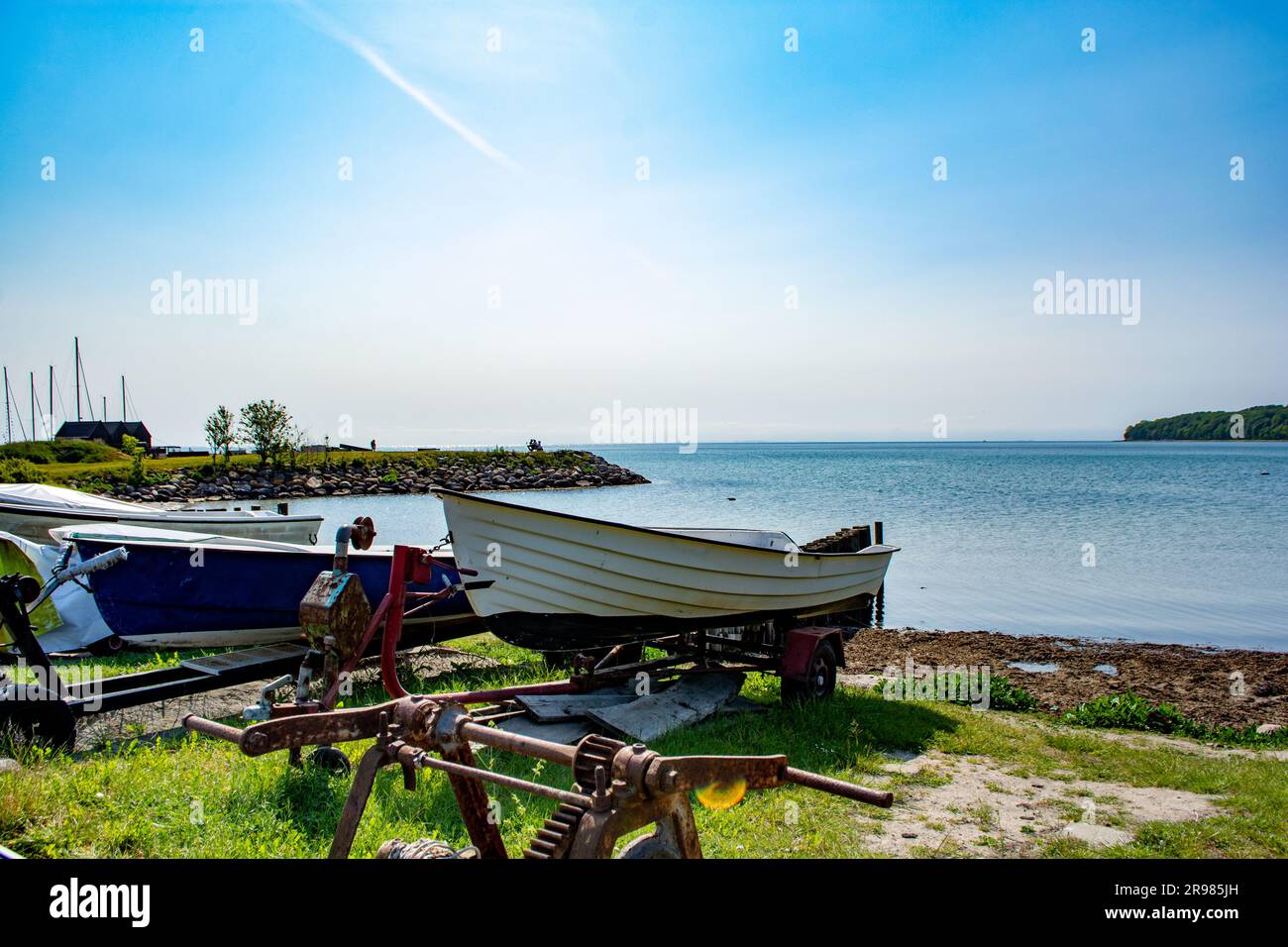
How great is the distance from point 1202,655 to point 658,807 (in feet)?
45.9

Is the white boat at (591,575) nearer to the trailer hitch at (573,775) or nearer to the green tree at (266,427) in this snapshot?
the trailer hitch at (573,775)

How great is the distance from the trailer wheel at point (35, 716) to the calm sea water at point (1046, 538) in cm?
1421

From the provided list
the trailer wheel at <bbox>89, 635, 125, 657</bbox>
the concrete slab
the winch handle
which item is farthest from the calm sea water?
the winch handle

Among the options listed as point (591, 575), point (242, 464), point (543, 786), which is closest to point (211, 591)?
point (591, 575)

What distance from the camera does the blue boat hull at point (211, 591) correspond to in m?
8.32

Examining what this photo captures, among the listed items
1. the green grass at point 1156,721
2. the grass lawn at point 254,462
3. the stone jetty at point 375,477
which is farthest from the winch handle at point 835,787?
the grass lawn at point 254,462

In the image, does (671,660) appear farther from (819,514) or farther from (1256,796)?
(819,514)

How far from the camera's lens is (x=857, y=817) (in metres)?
5.29

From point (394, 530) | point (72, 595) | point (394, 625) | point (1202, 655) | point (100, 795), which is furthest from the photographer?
point (394, 530)

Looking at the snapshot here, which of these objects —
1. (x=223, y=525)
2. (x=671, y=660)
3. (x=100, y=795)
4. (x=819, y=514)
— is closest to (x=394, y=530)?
(x=223, y=525)

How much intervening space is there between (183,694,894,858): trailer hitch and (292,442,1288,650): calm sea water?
1499 centimetres

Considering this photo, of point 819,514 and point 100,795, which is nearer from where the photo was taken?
point 100,795

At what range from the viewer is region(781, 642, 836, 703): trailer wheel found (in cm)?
770

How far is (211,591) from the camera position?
28.2ft
